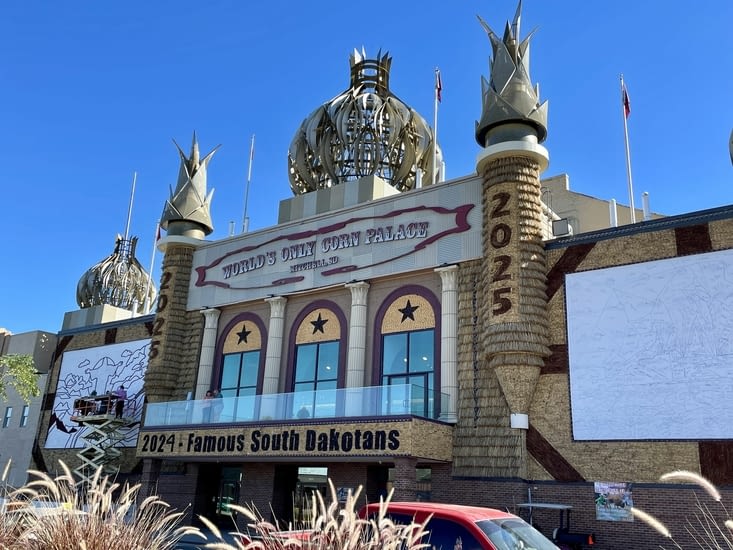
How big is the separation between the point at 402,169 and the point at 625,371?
14.0 metres

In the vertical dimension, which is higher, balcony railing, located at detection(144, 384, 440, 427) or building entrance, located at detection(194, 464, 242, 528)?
balcony railing, located at detection(144, 384, 440, 427)

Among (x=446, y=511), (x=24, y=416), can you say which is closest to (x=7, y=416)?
(x=24, y=416)

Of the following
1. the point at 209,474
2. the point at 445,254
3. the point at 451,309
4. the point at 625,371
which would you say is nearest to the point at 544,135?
the point at 445,254

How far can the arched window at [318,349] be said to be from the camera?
28781 millimetres

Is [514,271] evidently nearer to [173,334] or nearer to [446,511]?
[446,511]

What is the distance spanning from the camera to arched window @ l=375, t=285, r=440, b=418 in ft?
86.3

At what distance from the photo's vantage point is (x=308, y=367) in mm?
29547

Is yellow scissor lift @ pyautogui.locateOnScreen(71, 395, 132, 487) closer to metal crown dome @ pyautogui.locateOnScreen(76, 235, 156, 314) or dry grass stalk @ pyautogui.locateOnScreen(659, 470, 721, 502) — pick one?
metal crown dome @ pyautogui.locateOnScreen(76, 235, 156, 314)

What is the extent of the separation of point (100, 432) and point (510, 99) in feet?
78.6

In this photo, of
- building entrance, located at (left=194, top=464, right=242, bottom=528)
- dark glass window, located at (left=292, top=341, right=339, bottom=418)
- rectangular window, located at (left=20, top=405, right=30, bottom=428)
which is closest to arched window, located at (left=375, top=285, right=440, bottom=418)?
dark glass window, located at (left=292, top=341, right=339, bottom=418)

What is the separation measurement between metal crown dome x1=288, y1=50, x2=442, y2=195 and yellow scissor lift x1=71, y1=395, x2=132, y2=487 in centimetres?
1415

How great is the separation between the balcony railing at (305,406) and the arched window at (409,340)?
1727 mm

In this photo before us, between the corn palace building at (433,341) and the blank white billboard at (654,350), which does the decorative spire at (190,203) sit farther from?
the blank white billboard at (654,350)

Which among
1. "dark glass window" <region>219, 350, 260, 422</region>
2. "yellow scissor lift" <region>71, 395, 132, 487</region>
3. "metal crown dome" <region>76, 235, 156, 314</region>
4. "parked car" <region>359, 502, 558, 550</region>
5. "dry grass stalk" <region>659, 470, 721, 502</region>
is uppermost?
"metal crown dome" <region>76, 235, 156, 314</region>
